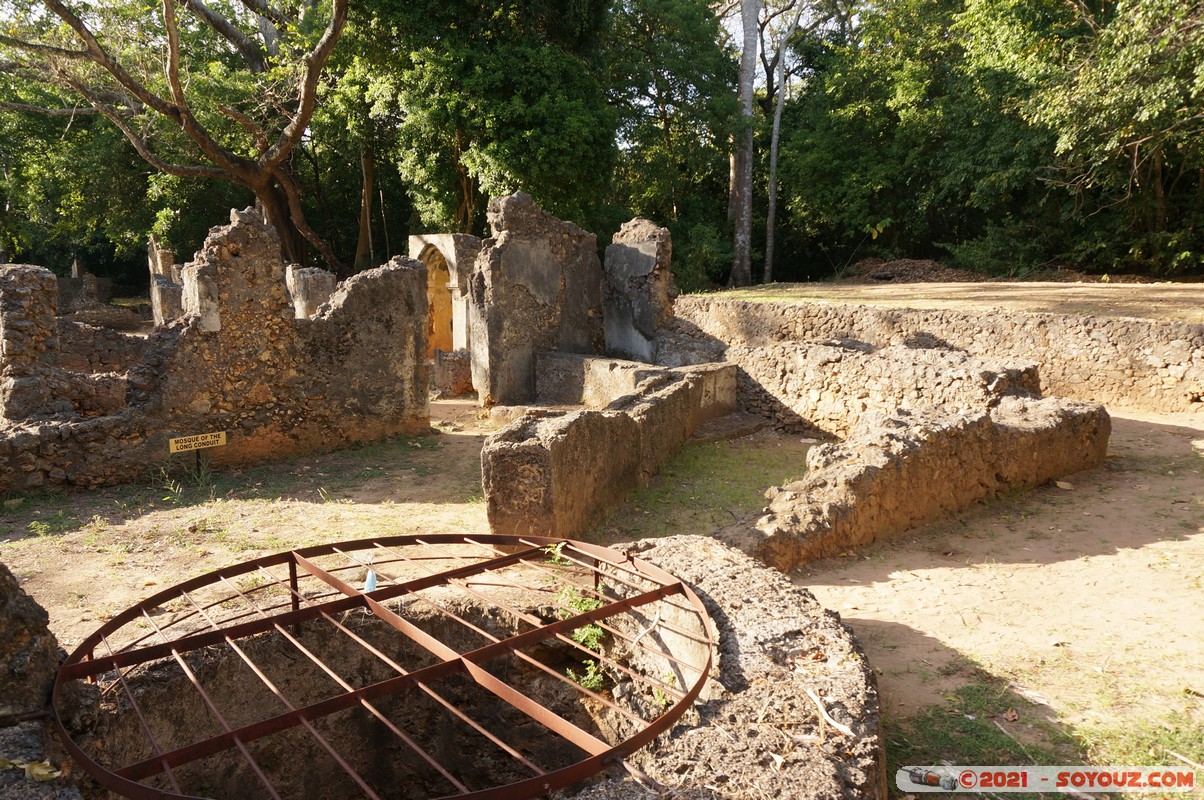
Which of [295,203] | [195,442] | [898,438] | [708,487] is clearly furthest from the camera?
[295,203]

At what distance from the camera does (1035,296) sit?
45.5ft

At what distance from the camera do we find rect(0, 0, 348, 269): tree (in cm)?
1511

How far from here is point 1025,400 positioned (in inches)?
294

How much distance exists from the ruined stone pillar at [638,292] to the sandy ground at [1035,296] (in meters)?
4.01

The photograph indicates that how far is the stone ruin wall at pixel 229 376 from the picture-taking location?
7680 mm

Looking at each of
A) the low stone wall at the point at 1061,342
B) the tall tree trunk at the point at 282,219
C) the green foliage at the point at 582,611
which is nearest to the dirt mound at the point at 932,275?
the low stone wall at the point at 1061,342

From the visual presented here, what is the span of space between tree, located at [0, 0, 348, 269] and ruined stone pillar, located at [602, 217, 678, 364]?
7195 millimetres

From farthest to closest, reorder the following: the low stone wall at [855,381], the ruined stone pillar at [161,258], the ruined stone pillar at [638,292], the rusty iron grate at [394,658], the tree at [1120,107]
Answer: the ruined stone pillar at [161,258] < the ruined stone pillar at [638,292] < the tree at [1120,107] < the low stone wall at [855,381] < the rusty iron grate at [394,658]

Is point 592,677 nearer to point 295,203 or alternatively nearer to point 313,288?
point 313,288

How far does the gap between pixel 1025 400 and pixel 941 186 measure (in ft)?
44.5

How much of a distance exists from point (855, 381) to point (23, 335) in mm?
8723

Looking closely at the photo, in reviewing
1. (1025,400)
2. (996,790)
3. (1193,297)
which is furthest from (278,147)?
(996,790)

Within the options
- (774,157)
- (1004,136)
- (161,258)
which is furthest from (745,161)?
(161,258)

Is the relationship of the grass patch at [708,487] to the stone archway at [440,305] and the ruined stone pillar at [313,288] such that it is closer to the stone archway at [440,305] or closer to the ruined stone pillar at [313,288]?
the ruined stone pillar at [313,288]
